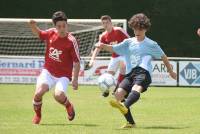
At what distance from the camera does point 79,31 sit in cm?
2427

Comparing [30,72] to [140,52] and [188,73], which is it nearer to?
[188,73]

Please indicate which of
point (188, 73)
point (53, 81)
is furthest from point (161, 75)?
Result: point (53, 81)

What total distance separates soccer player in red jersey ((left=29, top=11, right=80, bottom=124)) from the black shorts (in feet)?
3.01

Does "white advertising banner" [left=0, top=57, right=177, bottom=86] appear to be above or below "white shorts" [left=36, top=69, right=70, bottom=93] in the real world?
below

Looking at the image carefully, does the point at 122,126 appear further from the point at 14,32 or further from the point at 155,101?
the point at 14,32

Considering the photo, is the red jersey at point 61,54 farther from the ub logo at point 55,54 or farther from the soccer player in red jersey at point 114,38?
the soccer player in red jersey at point 114,38

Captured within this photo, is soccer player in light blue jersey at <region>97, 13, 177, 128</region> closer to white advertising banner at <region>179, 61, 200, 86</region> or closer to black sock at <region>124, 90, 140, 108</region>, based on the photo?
black sock at <region>124, 90, 140, 108</region>

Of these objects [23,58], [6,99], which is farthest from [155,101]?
[23,58]

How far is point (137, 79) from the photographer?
10.9 meters

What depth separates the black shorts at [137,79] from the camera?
1084cm

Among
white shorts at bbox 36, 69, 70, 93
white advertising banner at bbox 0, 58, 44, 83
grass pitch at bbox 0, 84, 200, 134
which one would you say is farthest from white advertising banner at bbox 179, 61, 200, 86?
white shorts at bbox 36, 69, 70, 93

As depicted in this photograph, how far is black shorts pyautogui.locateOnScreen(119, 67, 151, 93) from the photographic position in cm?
1084

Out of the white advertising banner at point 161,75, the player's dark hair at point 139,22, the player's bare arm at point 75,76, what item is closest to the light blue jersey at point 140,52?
the player's dark hair at point 139,22

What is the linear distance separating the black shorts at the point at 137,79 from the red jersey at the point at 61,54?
102 centimetres
